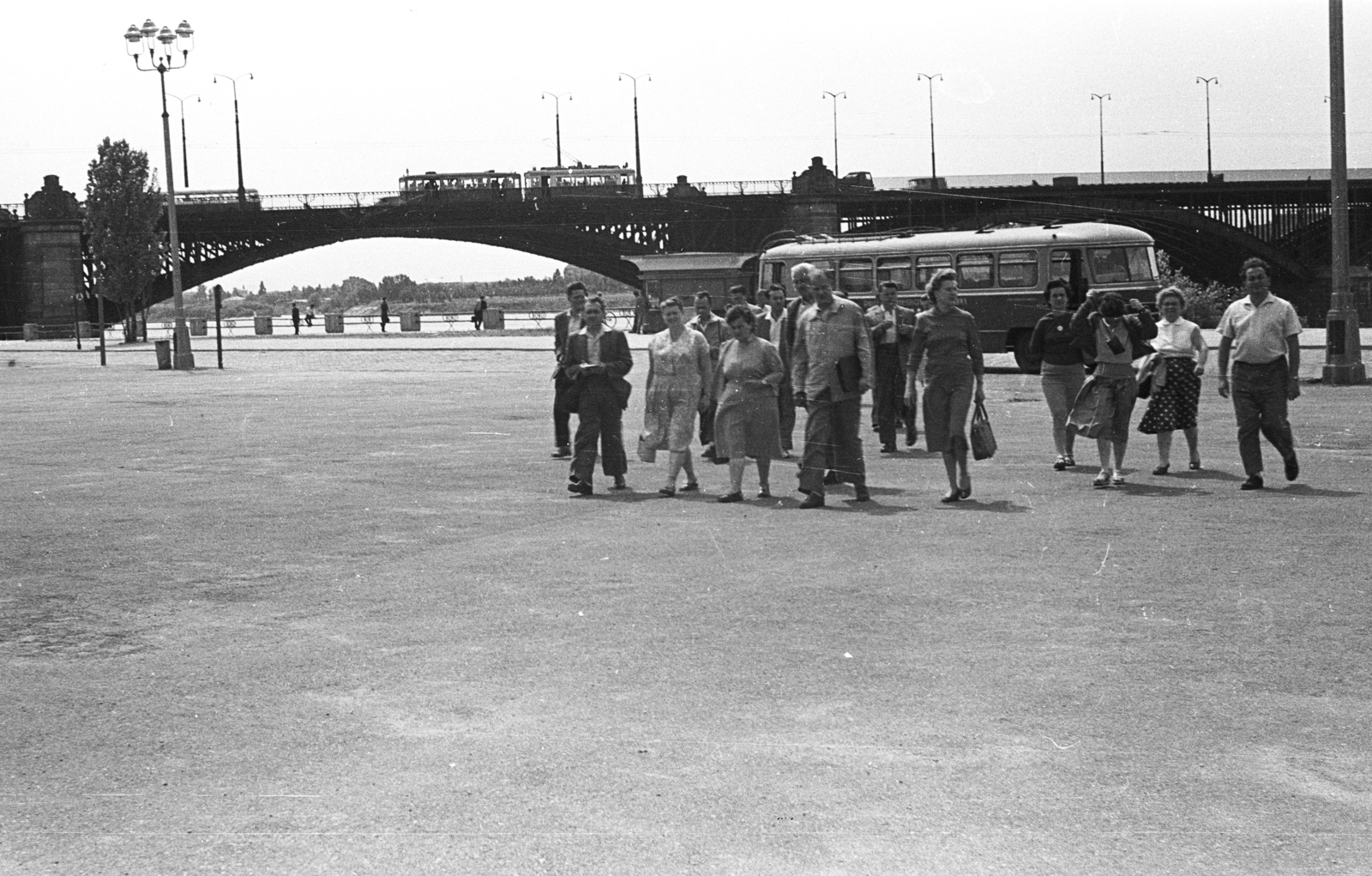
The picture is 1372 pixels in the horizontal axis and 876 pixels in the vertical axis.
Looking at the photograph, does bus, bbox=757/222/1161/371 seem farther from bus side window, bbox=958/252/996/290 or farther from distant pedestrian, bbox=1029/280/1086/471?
distant pedestrian, bbox=1029/280/1086/471

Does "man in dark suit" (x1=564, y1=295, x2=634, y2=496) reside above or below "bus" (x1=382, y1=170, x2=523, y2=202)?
below

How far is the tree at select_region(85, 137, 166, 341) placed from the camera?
7112 cm

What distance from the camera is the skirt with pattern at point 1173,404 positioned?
13.8 meters

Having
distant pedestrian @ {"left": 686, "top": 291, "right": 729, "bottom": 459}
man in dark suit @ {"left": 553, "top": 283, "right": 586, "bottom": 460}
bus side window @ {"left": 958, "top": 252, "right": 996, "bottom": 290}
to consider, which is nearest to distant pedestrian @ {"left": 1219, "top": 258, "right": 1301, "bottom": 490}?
distant pedestrian @ {"left": 686, "top": 291, "right": 729, "bottom": 459}

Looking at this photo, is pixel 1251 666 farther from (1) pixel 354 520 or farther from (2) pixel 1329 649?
(1) pixel 354 520

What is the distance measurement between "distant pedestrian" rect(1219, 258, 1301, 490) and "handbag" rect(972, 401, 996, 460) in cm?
179

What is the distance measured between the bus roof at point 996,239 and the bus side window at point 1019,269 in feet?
0.58

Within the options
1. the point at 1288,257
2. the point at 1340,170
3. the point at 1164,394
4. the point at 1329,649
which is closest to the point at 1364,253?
the point at 1288,257

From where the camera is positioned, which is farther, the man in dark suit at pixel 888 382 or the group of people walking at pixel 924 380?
the man in dark suit at pixel 888 382

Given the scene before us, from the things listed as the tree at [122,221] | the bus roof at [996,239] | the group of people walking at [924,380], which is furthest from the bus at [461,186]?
the group of people walking at [924,380]

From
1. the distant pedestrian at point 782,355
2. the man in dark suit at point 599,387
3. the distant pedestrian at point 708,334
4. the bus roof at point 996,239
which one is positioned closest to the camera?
the man in dark suit at point 599,387

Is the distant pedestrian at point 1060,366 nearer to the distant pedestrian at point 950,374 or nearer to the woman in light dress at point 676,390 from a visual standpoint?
the distant pedestrian at point 950,374

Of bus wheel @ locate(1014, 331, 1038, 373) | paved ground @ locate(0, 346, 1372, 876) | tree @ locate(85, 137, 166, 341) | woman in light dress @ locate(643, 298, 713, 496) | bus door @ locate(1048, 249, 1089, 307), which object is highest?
tree @ locate(85, 137, 166, 341)

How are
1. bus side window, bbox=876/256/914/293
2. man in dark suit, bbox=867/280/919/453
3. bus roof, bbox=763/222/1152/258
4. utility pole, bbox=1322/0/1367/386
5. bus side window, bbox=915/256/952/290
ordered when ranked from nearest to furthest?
man in dark suit, bbox=867/280/919/453
utility pole, bbox=1322/0/1367/386
bus roof, bbox=763/222/1152/258
bus side window, bbox=915/256/952/290
bus side window, bbox=876/256/914/293
